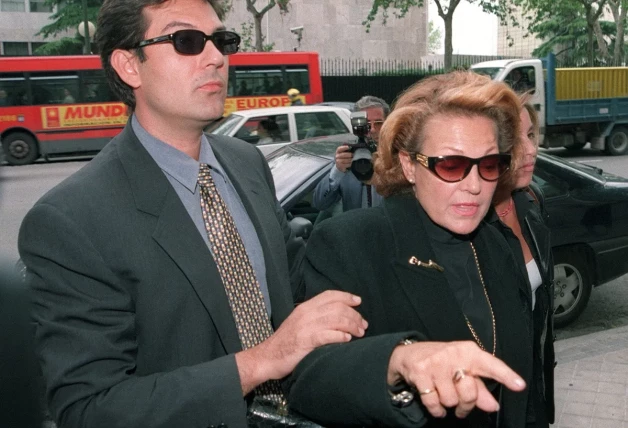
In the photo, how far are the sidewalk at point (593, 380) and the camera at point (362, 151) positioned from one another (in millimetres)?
1944

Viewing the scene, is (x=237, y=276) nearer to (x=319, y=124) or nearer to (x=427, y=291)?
(x=427, y=291)

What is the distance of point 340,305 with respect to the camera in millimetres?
1477

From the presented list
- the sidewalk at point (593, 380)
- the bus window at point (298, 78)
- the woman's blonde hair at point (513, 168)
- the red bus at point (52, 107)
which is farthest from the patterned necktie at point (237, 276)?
the bus window at point (298, 78)

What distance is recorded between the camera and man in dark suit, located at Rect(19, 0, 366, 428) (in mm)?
1529

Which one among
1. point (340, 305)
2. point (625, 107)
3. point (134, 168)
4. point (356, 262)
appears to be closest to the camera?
point (340, 305)

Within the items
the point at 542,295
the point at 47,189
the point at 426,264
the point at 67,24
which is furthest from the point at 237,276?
the point at 67,24

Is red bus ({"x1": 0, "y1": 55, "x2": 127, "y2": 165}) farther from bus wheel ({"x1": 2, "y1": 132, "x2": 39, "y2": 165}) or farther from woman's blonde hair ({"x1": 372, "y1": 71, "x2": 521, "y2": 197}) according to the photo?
woman's blonde hair ({"x1": 372, "y1": 71, "x2": 521, "y2": 197})

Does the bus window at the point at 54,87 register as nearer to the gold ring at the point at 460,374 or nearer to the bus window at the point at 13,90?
the bus window at the point at 13,90

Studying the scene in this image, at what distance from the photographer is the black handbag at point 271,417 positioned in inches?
69.6

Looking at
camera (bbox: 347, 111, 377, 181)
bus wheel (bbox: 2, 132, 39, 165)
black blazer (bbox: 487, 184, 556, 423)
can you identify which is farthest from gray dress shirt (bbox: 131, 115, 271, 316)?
bus wheel (bbox: 2, 132, 39, 165)

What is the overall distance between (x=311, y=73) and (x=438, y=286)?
21425 mm

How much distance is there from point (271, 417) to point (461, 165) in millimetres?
928

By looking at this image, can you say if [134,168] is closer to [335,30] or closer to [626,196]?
[626,196]

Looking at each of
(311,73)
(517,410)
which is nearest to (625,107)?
(311,73)
